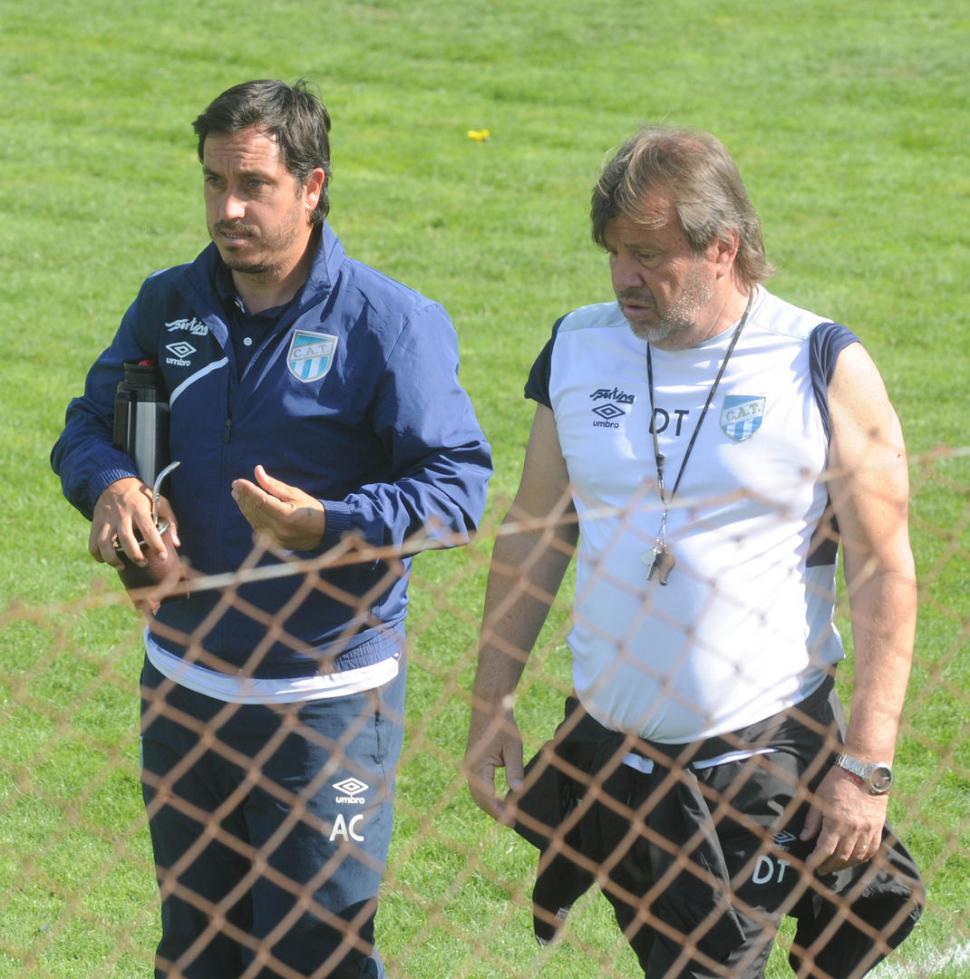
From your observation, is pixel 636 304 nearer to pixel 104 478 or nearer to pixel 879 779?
pixel 879 779

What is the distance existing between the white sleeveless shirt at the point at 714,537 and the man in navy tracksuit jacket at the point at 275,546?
384 mm

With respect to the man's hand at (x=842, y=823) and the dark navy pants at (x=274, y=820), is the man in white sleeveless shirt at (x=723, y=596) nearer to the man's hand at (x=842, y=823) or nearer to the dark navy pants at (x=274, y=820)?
the man's hand at (x=842, y=823)

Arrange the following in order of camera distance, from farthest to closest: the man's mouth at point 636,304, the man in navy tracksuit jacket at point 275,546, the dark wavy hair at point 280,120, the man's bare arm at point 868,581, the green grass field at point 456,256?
the green grass field at point 456,256 → the dark wavy hair at point 280,120 → the man in navy tracksuit jacket at point 275,546 → the man's mouth at point 636,304 → the man's bare arm at point 868,581

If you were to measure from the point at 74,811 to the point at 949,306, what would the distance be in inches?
269

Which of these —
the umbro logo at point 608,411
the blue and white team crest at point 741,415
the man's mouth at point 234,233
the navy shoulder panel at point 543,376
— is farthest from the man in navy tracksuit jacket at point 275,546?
the blue and white team crest at point 741,415

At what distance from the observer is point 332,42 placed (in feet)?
52.4

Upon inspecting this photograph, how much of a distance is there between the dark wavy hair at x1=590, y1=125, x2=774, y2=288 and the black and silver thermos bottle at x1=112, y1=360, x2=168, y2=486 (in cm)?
103

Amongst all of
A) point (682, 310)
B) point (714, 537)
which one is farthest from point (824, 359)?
point (714, 537)

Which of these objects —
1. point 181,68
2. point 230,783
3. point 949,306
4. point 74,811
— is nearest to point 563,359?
point 230,783

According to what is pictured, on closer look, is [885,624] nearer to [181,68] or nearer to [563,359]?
[563,359]

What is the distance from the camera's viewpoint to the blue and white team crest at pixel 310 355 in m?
3.61

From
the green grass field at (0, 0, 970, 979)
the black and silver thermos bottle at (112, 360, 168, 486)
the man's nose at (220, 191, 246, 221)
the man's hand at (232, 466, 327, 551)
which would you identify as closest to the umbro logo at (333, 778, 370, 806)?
the green grass field at (0, 0, 970, 979)

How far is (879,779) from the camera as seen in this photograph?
3332 millimetres

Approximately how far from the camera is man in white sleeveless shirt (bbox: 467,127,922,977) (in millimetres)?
3334
